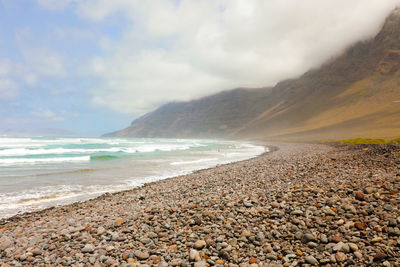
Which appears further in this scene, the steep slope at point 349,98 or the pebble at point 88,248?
the steep slope at point 349,98

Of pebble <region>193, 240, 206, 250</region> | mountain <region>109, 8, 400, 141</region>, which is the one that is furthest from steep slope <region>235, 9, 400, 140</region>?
pebble <region>193, 240, 206, 250</region>

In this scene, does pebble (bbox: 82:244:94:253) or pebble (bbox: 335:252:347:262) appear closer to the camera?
pebble (bbox: 335:252:347:262)

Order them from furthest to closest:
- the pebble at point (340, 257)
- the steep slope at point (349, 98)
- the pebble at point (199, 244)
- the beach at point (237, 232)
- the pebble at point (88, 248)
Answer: the steep slope at point (349, 98)
the pebble at point (88, 248)
the pebble at point (199, 244)
the beach at point (237, 232)
the pebble at point (340, 257)

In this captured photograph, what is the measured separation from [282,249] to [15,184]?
17.1 m

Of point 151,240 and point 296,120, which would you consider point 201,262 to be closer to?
point 151,240

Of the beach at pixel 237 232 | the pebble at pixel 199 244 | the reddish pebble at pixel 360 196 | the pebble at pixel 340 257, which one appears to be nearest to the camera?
the pebble at pixel 340 257

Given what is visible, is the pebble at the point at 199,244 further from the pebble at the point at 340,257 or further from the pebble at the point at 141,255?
the pebble at the point at 340,257

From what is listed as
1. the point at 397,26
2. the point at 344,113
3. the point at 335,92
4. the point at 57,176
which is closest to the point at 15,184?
the point at 57,176

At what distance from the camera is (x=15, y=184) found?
47.0 ft

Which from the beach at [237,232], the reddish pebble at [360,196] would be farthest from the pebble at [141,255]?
the reddish pebble at [360,196]

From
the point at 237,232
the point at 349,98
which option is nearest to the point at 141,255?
the point at 237,232

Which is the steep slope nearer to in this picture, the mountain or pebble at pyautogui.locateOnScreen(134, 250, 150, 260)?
the mountain

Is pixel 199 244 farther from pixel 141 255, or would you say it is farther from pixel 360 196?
pixel 360 196

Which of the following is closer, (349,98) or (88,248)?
(88,248)
